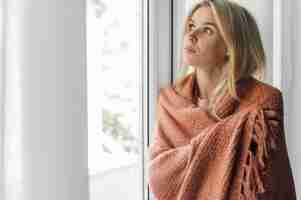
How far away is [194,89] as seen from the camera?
4.38ft

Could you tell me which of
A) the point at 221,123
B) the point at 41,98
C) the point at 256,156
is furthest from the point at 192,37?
the point at 41,98

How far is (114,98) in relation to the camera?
1503 millimetres

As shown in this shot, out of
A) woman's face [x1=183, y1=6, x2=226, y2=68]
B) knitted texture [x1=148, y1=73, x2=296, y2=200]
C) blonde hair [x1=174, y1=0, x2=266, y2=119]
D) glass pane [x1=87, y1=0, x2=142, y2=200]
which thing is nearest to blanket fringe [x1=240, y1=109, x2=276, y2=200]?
knitted texture [x1=148, y1=73, x2=296, y2=200]

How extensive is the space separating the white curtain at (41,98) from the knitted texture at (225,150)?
1.77 feet

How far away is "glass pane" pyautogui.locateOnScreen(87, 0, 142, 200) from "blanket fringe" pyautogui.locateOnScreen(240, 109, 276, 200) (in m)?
0.49

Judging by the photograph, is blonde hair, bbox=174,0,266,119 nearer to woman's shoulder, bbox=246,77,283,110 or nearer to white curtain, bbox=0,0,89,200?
woman's shoulder, bbox=246,77,283,110

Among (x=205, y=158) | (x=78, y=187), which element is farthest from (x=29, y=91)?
(x=205, y=158)

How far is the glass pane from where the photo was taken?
1.42m

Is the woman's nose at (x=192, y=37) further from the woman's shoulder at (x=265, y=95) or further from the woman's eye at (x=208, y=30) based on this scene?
the woman's shoulder at (x=265, y=95)

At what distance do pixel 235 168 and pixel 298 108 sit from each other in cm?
28

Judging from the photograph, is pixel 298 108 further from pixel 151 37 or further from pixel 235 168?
pixel 151 37

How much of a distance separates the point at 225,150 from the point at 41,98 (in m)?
0.63

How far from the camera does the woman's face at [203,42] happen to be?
4.14 ft

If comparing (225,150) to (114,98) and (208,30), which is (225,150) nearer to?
(208,30)
